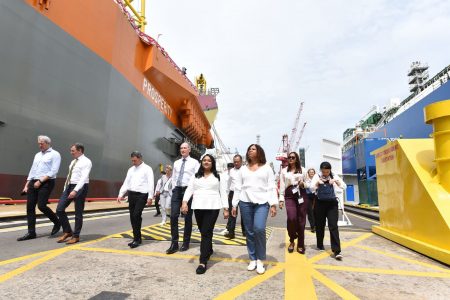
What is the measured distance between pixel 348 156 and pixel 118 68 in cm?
2436

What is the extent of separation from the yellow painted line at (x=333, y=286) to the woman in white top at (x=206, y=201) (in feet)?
4.41

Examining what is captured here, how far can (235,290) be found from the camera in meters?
2.88

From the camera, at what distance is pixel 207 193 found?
3.89 meters

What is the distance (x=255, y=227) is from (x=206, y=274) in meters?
0.85

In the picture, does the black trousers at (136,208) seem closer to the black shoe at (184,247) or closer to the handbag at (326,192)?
the black shoe at (184,247)

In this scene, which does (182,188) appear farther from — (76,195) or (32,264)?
(32,264)

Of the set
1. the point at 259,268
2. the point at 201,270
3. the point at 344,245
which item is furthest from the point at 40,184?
the point at 344,245

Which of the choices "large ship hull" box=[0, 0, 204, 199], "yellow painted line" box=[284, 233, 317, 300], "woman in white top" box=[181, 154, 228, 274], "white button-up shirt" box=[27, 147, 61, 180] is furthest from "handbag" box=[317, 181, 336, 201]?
"large ship hull" box=[0, 0, 204, 199]

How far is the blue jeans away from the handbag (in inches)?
59.6

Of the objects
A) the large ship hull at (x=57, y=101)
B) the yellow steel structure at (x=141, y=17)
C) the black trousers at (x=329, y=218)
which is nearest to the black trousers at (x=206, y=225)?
the black trousers at (x=329, y=218)

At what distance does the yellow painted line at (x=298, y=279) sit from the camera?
2.79 meters

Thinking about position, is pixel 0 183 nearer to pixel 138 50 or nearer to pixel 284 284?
pixel 284 284

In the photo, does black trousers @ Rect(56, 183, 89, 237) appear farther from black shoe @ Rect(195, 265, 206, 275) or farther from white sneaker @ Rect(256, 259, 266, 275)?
white sneaker @ Rect(256, 259, 266, 275)

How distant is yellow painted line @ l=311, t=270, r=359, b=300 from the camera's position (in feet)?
9.04
